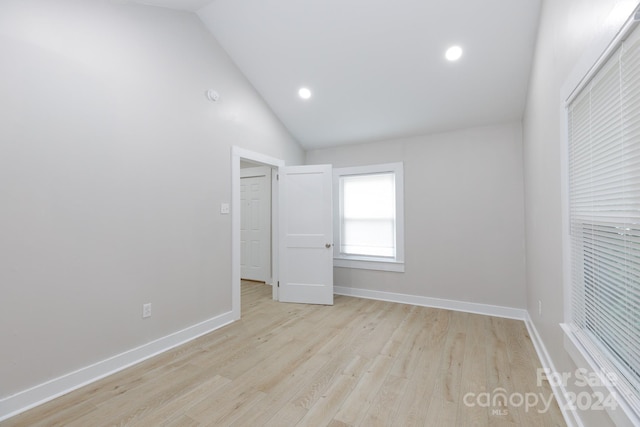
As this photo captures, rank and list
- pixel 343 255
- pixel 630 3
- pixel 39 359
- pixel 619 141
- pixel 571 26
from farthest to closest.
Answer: pixel 343 255 → pixel 39 359 → pixel 571 26 → pixel 619 141 → pixel 630 3

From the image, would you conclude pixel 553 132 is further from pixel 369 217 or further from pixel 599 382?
pixel 369 217

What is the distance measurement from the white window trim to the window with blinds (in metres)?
0.02

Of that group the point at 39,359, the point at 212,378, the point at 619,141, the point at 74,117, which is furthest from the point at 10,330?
the point at 619,141

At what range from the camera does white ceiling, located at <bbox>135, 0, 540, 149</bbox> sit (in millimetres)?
2465

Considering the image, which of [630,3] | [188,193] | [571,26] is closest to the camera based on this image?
[630,3]

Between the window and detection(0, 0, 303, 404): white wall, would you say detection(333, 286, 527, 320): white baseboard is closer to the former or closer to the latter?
the window

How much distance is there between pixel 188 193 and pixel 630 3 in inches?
120

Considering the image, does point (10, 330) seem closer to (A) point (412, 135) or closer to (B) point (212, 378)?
(B) point (212, 378)

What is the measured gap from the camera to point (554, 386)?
6.16 feet

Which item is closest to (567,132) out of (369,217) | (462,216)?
(462,216)

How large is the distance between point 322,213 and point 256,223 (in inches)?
74.6

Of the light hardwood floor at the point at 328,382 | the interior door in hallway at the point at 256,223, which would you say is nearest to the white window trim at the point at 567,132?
the light hardwood floor at the point at 328,382

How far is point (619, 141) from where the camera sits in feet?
3.45

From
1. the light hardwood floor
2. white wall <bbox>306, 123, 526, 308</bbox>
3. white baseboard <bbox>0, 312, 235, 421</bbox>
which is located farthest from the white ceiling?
white baseboard <bbox>0, 312, 235, 421</bbox>
